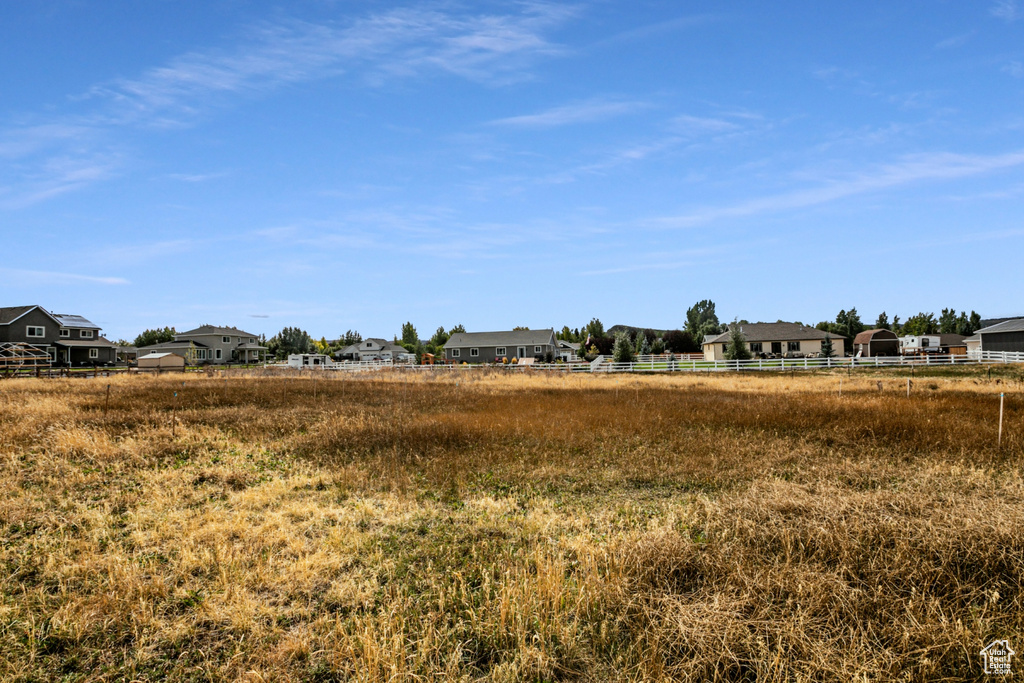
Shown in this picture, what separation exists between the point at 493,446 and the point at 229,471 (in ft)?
18.8

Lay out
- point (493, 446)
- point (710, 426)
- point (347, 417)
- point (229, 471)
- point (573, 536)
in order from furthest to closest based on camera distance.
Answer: point (347, 417), point (710, 426), point (493, 446), point (229, 471), point (573, 536)

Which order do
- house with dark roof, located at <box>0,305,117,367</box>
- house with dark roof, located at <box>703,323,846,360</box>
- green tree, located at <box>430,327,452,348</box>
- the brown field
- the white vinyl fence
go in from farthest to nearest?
green tree, located at <box>430,327,452,348</box>, house with dark roof, located at <box>703,323,846,360</box>, house with dark roof, located at <box>0,305,117,367</box>, the white vinyl fence, the brown field

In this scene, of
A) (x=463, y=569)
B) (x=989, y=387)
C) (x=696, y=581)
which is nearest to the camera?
(x=696, y=581)

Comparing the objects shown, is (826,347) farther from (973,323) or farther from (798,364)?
(973,323)

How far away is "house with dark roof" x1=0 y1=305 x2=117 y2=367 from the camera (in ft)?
188

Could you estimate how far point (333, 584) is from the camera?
6.22 metres

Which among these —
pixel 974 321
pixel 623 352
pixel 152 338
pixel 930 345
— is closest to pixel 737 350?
pixel 623 352

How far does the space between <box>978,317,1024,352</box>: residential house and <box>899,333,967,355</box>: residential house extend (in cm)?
676

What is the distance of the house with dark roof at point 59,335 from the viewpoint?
5734 cm

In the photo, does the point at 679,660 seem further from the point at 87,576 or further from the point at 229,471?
the point at 229,471

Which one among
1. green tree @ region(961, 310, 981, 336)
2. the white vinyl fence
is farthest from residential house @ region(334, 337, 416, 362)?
green tree @ region(961, 310, 981, 336)

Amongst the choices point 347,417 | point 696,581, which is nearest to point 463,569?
point 696,581

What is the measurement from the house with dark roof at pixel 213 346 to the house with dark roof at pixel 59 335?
32.6 feet

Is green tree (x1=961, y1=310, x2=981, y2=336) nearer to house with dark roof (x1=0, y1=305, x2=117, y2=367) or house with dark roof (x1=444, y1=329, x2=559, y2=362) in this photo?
house with dark roof (x1=444, y1=329, x2=559, y2=362)
